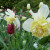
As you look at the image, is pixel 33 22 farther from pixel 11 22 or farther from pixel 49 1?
pixel 49 1

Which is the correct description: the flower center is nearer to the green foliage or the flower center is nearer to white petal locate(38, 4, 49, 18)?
white petal locate(38, 4, 49, 18)

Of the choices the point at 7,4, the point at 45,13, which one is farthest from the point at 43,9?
the point at 7,4

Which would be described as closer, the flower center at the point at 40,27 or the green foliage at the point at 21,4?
the flower center at the point at 40,27

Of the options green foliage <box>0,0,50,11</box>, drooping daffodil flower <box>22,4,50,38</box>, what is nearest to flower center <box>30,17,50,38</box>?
drooping daffodil flower <box>22,4,50,38</box>

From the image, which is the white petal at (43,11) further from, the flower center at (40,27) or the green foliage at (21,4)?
the green foliage at (21,4)

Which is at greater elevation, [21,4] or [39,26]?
[39,26]

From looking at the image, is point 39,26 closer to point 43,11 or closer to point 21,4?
point 43,11

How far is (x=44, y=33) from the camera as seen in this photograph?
2.65 ft

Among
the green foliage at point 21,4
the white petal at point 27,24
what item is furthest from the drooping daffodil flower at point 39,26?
the green foliage at point 21,4

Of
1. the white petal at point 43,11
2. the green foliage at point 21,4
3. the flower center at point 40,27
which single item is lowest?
the green foliage at point 21,4

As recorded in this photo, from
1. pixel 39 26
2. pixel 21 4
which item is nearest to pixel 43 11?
pixel 39 26

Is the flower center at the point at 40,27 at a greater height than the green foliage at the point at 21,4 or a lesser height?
Result: greater

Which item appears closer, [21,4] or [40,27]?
[40,27]

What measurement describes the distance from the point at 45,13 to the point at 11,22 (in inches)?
13.2
